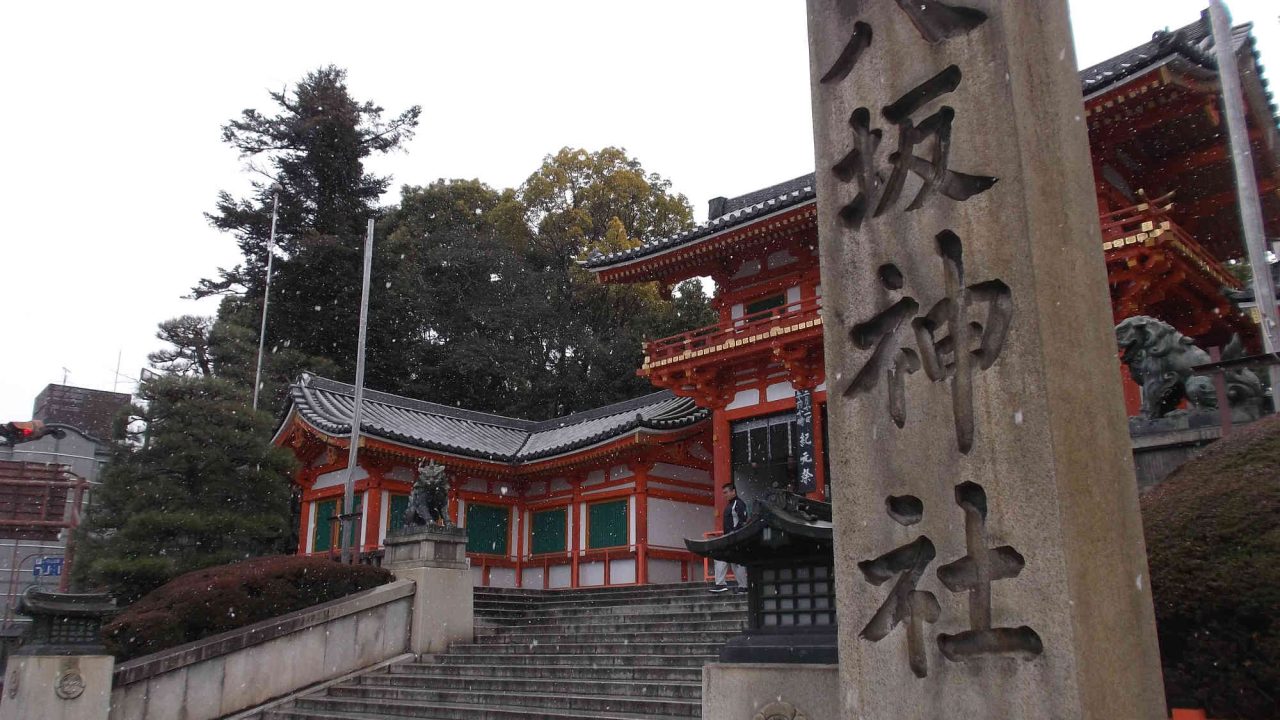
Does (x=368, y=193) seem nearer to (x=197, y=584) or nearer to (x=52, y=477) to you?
(x=52, y=477)

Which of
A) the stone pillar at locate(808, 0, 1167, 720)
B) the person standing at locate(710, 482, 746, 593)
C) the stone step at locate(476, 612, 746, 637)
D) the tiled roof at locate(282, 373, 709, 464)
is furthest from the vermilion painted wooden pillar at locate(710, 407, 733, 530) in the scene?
the stone pillar at locate(808, 0, 1167, 720)

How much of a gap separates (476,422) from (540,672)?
13.1 metres

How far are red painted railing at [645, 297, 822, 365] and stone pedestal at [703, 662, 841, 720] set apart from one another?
32.5 feet

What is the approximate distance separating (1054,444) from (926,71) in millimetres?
1841

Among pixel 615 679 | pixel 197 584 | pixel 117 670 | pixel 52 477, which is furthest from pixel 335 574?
pixel 52 477

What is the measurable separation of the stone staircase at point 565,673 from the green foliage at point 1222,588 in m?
3.76

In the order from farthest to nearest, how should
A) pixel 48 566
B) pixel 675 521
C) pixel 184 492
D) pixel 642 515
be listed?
pixel 48 566 → pixel 675 521 → pixel 642 515 → pixel 184 492

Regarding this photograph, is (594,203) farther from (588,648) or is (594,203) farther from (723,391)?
(588,648)

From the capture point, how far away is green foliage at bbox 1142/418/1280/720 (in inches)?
182

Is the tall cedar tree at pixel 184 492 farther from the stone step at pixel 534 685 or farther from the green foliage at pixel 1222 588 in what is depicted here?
the green foliage at pixel 1222 588

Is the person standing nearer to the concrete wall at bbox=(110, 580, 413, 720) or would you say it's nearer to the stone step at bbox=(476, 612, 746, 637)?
the stone step at bbox=(476, 612, 746, 637)

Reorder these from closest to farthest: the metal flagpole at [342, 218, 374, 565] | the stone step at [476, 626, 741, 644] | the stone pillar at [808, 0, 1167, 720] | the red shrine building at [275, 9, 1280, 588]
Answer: the stone pillar at [808, 0, 1167, 720], the stone step at [476, 626, 741, 644], the red shrine building at [275, 9, 1280, 588], the metal flagpole at [342, 218, 374, 565]

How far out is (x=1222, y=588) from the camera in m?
4.86

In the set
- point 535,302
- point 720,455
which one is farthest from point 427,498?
point 535,302
